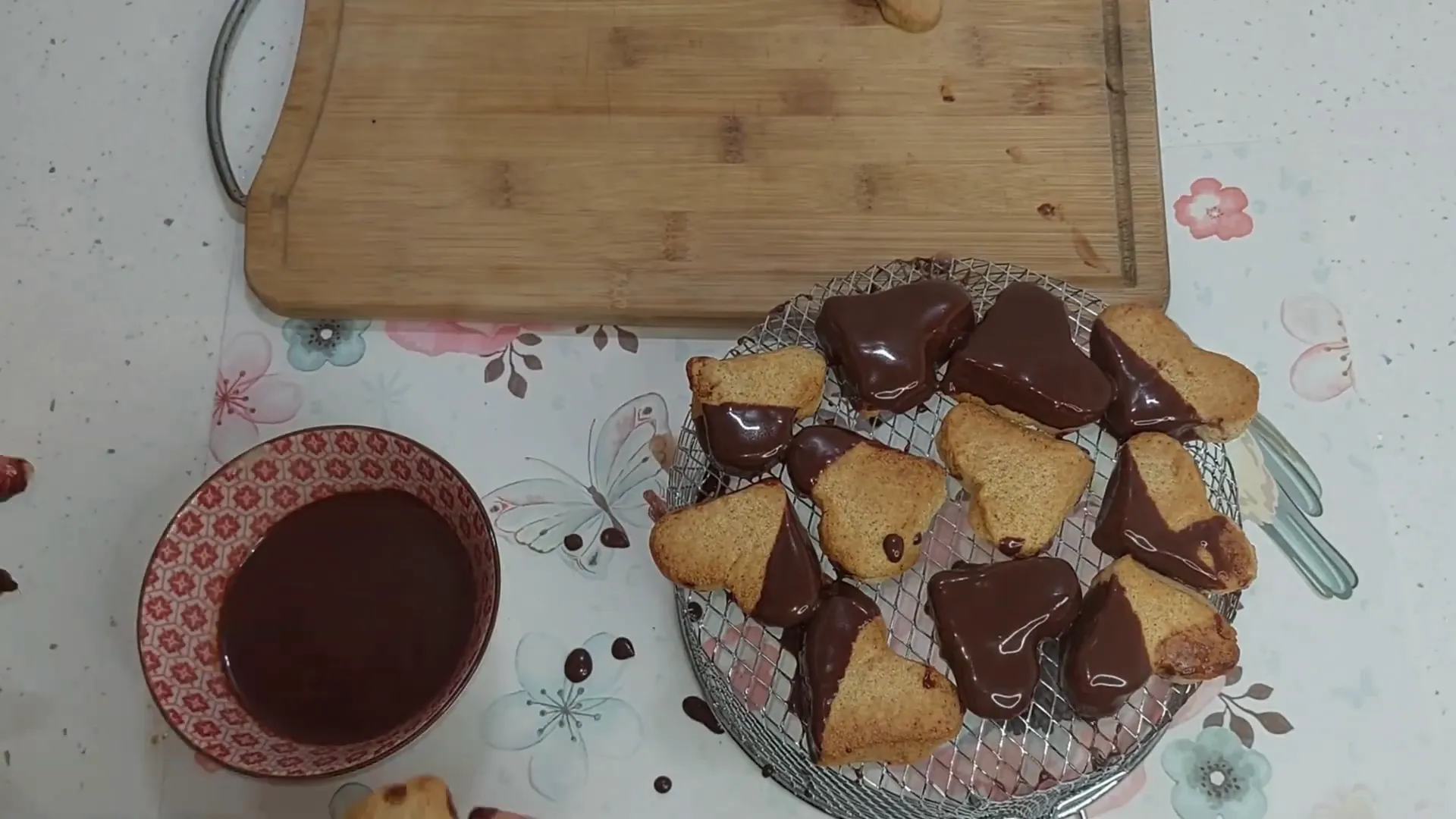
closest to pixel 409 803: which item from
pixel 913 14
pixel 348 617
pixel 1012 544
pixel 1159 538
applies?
pixel 348 617

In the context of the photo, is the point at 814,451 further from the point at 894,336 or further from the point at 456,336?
the point at 456,336

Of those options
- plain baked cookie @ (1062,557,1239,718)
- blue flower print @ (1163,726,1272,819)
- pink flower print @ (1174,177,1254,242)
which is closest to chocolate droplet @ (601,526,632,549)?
plain baked cookie @ (1062,557,1239,718)

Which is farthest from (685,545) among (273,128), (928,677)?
(273,128)

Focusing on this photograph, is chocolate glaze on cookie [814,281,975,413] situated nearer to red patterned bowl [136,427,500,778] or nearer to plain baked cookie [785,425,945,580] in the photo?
plain baked cookie [785,425,945,580]

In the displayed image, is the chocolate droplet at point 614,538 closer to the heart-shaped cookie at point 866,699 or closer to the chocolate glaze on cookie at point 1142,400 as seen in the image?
the heart-shaped cookie at point 866,699

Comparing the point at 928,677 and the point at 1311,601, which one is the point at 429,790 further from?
the point at 1311,601

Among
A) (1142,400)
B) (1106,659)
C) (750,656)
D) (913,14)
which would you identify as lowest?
(750,656)
